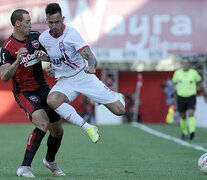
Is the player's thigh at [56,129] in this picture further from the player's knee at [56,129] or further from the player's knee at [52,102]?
the player's knee at [52,102]

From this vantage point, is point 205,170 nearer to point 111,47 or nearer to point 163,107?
point 111,47

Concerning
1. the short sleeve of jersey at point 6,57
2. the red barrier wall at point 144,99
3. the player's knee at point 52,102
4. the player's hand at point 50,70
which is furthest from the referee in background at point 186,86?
the red barrier wall at point 144,99

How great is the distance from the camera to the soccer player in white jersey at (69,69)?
791 centimetres

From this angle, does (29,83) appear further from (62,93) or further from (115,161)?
(115,161)

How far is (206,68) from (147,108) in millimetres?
4071

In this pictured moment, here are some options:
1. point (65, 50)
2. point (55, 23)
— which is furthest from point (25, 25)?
point (65, 50)

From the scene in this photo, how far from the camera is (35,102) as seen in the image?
7945 mm

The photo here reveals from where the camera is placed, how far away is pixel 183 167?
9.19 m

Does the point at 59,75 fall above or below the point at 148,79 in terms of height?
above

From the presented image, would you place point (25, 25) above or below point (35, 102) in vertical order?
above

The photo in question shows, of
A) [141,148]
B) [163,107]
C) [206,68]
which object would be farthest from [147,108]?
[141,148]

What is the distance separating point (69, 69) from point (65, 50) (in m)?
0.36

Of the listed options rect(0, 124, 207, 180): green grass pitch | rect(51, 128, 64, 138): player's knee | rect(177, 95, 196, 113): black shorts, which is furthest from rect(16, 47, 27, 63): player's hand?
rect(177, 95, 196, 113): black shorts

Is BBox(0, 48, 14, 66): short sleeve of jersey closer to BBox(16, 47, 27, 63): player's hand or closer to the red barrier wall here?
BBox(16, 47, 27, 63): player's hand
